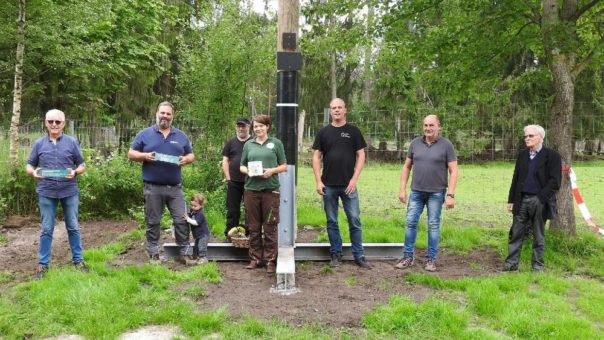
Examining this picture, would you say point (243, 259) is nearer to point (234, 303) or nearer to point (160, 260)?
point (160, 260)

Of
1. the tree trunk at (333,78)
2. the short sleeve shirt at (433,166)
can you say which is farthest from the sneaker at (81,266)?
the tree trunk at (333,78)

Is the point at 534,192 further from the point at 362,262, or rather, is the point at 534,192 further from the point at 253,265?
the point at 253,265

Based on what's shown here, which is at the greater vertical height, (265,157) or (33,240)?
(265,157)

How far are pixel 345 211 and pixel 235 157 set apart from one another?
5.66 feet

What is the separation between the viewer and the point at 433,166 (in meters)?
5.79

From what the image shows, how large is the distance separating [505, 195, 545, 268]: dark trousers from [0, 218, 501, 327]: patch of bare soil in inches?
13.8

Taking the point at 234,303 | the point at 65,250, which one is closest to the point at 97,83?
the point at 65,250

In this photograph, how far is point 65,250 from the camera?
6781 mm

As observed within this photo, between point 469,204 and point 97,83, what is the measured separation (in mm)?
12415

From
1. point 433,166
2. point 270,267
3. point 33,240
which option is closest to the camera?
point 270,267

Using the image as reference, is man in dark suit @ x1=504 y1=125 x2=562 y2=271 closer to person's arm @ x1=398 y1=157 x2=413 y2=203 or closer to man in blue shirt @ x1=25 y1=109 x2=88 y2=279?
person's arm @ x1=398 y1=157 x2=413 y2=203

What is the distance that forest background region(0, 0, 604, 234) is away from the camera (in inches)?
271

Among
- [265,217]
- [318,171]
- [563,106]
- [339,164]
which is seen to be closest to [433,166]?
[339,164]

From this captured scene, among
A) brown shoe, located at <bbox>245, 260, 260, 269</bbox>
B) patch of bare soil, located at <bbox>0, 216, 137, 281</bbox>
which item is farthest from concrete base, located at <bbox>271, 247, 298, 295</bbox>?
patch of bare soil, located at <bbox>0, 216, 137, 281</bbox>
